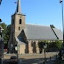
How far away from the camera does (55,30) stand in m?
83.8

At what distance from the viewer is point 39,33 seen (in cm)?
7838

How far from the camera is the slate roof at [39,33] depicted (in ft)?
248

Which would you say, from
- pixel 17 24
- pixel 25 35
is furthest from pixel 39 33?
pixel 17 24

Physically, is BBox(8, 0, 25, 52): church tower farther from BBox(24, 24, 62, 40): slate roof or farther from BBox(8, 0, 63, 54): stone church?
BBox(24, 24, 62, 40): slate roof

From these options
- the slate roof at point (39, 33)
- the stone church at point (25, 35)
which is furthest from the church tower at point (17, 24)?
the slate roof at point (39, 33)

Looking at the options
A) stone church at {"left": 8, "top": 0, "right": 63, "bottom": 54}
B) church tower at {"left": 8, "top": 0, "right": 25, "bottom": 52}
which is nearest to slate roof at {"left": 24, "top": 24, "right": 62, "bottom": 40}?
stone church at {"left": 8, "top": 0, "right": 63, "bottom": 54}

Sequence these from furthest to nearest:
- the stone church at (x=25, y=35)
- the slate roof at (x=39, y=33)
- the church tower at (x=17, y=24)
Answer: the slate roof at (x=39, y=33), the church tower at (x=17, y=24), the stone church at (x=25, y=35)

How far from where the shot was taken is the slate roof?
248 ft

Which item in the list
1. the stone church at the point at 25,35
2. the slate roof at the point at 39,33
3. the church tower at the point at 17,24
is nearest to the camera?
the stone church at the point at 25,35

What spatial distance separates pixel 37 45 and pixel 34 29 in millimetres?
6773

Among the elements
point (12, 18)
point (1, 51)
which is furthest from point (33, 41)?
point (1, 51)

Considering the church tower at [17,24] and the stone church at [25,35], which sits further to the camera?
the church tower at [17,24]

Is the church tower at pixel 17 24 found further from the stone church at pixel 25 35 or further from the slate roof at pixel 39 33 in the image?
the slate roof at pixel 39 33

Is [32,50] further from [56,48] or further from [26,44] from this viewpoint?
[56,48]
